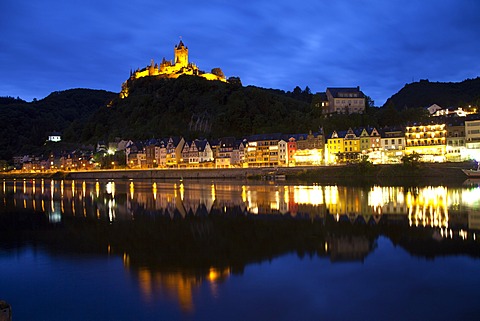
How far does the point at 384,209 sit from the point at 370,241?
8.52 metres

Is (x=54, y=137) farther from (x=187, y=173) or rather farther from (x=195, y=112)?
(x=187, y=173)

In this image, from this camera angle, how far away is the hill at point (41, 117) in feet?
431

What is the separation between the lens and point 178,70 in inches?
4833

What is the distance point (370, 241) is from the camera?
1603 cm

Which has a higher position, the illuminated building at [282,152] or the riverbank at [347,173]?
the illuminated building at [282,152]

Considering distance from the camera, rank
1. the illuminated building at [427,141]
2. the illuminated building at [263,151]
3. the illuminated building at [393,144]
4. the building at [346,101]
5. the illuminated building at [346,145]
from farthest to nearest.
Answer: the building at [346,101] < the illuminated building at [263,151] < the illuminated building at [346,145] < the illuminated building at [393,144] < the illuminated building at [427,141]

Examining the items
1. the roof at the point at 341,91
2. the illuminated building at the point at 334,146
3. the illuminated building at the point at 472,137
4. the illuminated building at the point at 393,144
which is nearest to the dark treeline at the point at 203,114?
the roof at the point at 341,91

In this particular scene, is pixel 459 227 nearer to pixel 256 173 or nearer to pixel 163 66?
pixel 256 173

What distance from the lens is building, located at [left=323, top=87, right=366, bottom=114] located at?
7338 centimetres

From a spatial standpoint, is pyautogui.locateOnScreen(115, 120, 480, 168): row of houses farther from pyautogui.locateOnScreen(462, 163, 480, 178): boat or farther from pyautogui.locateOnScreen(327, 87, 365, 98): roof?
pyautogui.locateOnScreen(327, 87, 365, 98): roof

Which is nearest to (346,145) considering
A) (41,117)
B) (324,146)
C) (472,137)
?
(324,146)

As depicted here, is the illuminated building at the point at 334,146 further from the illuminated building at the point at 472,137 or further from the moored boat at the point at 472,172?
the moored boat at the point at 472,172

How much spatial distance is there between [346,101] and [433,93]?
44.8 metres

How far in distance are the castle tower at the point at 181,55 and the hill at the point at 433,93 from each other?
57.9 m
